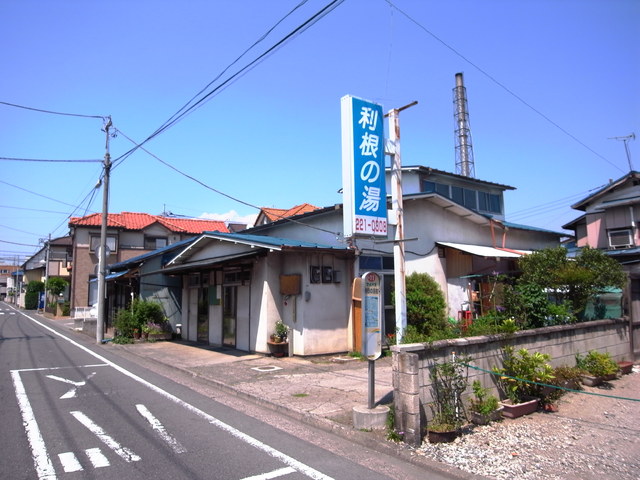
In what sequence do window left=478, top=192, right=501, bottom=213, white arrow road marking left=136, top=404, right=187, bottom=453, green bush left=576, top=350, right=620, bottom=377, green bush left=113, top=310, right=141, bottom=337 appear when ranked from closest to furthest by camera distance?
white arrow road marking left=136, top=404, right=187, bottom=453 < green bush left=576, top=350, right=620, bottom=377 < green bush left=113, top=310, right=141, bottom=337 < window left=478, top=192, right=501, bottom=213

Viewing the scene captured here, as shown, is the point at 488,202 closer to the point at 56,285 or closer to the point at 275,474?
the point at 275,474

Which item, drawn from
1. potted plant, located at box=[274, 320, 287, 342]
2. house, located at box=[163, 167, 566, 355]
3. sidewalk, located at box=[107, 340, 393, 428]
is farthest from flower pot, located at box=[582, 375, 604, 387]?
potted plant, located at box=[274, 320, 287, 342]

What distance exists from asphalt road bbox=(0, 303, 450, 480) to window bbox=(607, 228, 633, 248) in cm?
2143

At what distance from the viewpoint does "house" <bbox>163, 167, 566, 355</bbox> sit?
12.7 meters

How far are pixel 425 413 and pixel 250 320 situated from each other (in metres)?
8.86

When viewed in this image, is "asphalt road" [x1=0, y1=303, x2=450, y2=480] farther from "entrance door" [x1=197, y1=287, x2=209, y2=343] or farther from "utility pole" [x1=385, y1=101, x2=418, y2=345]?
"entrance door" [x1=197, y1=287, x2=209, y2=343]

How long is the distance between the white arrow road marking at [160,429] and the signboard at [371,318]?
2.81 meters

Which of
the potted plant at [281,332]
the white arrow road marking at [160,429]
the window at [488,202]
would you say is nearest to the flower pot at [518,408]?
the white arrow road marking at [160,429]

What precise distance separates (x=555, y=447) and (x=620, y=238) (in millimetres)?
20348

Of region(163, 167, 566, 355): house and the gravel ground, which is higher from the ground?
region(163, 167, 566, 355): house

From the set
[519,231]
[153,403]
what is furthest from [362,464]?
[519,231]

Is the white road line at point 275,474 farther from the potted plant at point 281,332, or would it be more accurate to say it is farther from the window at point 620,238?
the window at point 620,238

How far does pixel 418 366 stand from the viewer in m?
5.79

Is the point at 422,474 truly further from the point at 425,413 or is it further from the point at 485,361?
the point at 485,361
